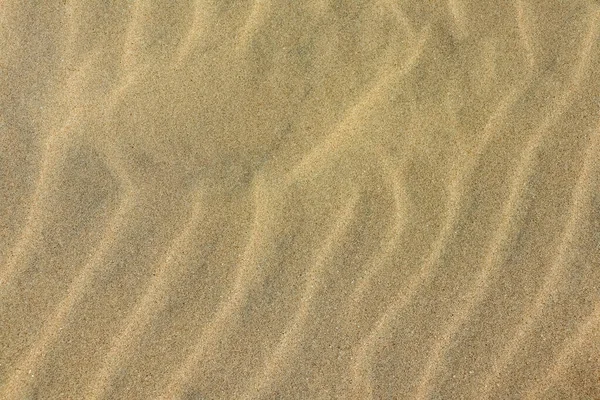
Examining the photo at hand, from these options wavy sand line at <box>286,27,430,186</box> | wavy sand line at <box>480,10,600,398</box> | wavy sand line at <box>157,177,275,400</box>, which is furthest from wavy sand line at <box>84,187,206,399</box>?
wavy sand line at <box>480,10,600,398</box>

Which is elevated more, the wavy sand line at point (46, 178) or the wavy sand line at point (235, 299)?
the wavy sand line at point (46, 178)

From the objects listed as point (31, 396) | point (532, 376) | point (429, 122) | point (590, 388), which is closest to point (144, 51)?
point (429, 122)

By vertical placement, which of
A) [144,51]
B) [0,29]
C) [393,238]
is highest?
[0,29]

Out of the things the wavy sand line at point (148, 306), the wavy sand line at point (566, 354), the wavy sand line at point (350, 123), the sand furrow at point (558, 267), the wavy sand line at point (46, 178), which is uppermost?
the wavy sand line at point (46, 178)

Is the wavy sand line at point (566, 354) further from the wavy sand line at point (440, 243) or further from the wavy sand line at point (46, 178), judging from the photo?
the wavy sand line at point (46, 178)

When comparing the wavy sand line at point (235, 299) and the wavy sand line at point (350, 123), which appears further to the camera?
the wavy sand line at point (350, 123)

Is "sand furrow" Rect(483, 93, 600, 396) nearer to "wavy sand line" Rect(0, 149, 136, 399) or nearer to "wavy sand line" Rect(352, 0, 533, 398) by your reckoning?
"wavy sand line" Rect(352, 0, 533, 398)

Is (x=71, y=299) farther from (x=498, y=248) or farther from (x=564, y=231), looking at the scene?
(x=564, y=231)

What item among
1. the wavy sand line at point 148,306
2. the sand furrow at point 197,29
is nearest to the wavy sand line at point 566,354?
the wavy sand line at point 148,306

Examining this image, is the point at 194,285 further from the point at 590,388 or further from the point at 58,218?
the point at 590,388
